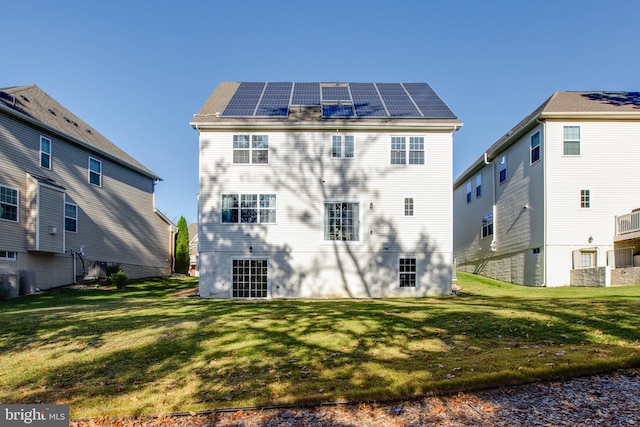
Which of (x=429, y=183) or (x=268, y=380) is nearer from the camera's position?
(x=268, y=380)

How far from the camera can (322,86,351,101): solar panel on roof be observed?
19066mm

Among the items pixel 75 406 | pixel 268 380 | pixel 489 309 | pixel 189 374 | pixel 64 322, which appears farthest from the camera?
pixel 489 309

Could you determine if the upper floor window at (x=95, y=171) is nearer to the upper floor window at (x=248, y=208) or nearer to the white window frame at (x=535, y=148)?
the upper floor window at (x=248, y=208)

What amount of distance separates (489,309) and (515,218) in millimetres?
11388

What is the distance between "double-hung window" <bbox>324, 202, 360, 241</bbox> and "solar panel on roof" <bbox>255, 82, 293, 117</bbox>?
4454 millimetres

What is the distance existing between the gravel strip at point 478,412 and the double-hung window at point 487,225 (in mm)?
18716

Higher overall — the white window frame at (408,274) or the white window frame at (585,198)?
the white window frame at (585,198)

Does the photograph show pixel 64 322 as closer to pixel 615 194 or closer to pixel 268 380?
pixel 268 380

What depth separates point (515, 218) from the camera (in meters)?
19.7

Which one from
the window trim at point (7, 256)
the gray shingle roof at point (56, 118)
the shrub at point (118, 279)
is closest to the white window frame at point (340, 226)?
the shrub at point (118, 279)

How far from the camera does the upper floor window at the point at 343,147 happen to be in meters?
17.0

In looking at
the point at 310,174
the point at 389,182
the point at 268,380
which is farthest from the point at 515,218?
the point at 268,380

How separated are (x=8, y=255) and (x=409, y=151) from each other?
16.5 metres

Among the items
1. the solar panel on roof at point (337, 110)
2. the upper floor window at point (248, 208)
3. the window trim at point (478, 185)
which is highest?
the solar panel on roof at point (337, 110)
